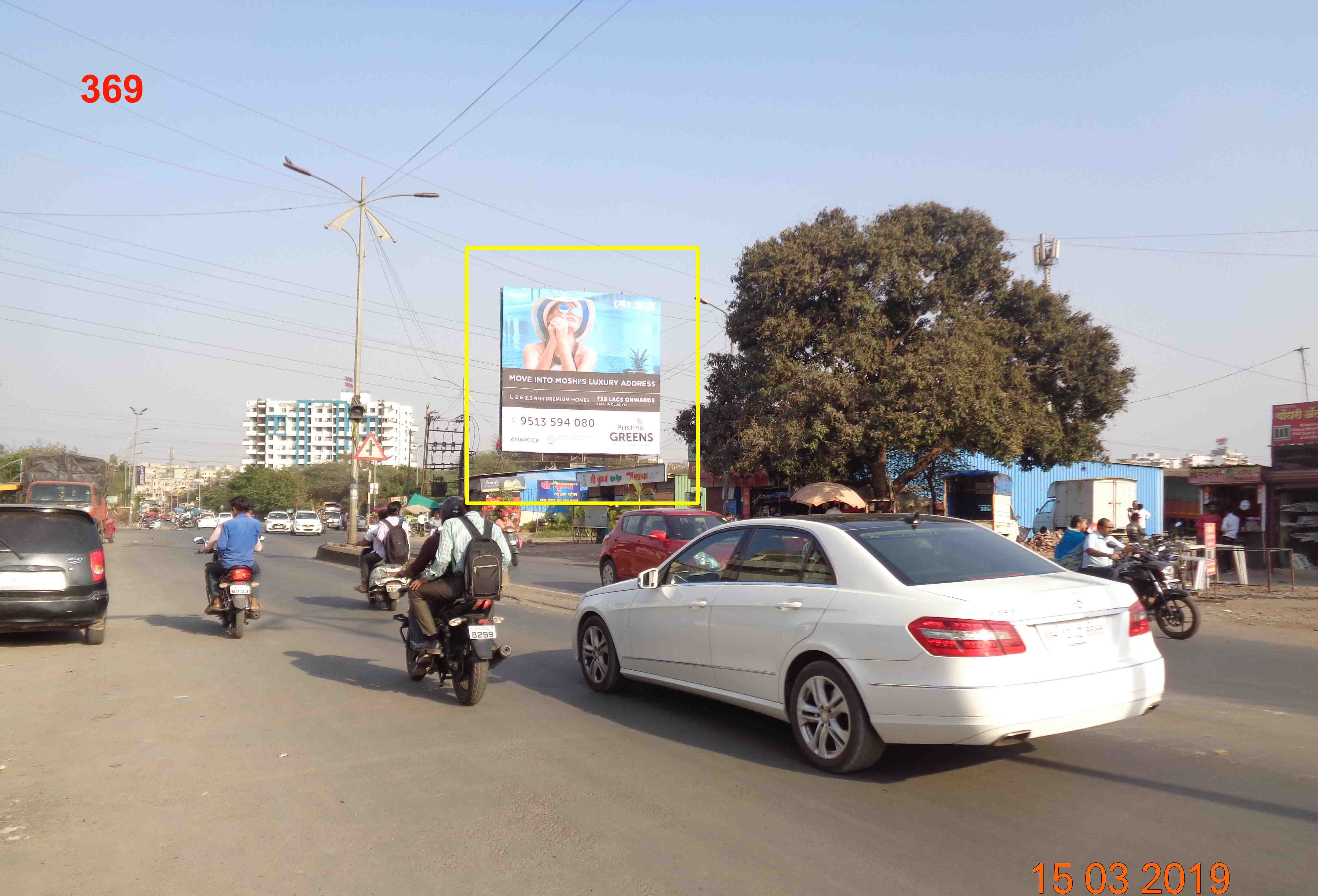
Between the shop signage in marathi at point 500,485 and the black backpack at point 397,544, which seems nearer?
the black backpack at point 397,544

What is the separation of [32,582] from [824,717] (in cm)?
865

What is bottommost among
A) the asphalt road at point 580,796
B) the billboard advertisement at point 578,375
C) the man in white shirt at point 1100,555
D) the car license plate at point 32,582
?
the asphalt road at point 580,796

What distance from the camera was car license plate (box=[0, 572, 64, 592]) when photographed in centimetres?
980

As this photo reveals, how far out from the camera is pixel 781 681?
5816mm

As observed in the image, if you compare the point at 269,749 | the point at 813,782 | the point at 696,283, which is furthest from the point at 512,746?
the point at 696,283

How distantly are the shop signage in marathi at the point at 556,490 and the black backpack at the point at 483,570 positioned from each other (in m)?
47.2

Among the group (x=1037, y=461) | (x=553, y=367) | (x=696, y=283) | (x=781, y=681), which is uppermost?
(x=696, y=283)

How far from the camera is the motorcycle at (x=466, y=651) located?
7461mm

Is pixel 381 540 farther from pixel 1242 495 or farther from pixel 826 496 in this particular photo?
pixel 1242 495

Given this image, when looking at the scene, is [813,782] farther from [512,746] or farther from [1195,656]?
[1195,656]

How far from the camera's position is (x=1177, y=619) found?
38.2 ft

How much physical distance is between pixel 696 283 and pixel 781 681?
22591 millimetres

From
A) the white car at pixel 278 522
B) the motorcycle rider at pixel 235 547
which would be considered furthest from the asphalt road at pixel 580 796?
the white car at pixel 278 522

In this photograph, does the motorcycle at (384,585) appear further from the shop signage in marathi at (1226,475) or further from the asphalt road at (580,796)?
the shop signage in marathi at (1226,475)
